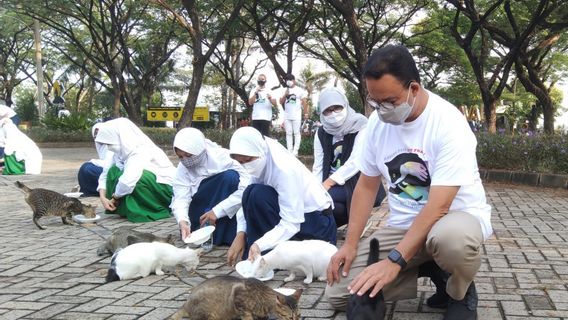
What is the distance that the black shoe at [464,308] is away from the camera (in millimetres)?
2939

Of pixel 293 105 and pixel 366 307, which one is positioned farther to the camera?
pixel 293 105

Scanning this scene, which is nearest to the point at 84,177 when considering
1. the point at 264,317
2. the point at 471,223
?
the point at 264,317

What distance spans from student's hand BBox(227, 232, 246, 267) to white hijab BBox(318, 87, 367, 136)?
5.15ft

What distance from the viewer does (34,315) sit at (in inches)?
137

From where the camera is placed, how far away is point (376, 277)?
105 inches

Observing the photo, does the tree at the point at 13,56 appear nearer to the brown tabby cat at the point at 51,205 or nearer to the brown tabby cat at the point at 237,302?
the brown tabby cat at the point at 51,205

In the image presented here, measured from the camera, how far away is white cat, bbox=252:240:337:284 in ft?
12.4

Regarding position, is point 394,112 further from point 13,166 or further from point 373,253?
point 13,166

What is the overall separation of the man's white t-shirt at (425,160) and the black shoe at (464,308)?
12.3 inches

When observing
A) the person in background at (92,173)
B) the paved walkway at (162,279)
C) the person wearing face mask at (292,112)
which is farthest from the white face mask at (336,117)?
the person wearing face mask at (292,112)

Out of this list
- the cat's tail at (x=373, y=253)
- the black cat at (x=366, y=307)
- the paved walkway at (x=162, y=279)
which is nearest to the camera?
the black cat at (x=366, y=307)

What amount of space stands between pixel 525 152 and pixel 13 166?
33.0 feet

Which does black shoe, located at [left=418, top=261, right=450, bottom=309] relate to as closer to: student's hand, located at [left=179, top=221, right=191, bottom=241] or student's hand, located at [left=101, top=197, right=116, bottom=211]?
student's hand, located at [left=179, top=221, right=191, bottom=241]

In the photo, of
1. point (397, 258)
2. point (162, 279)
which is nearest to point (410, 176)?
point (397, 258)
